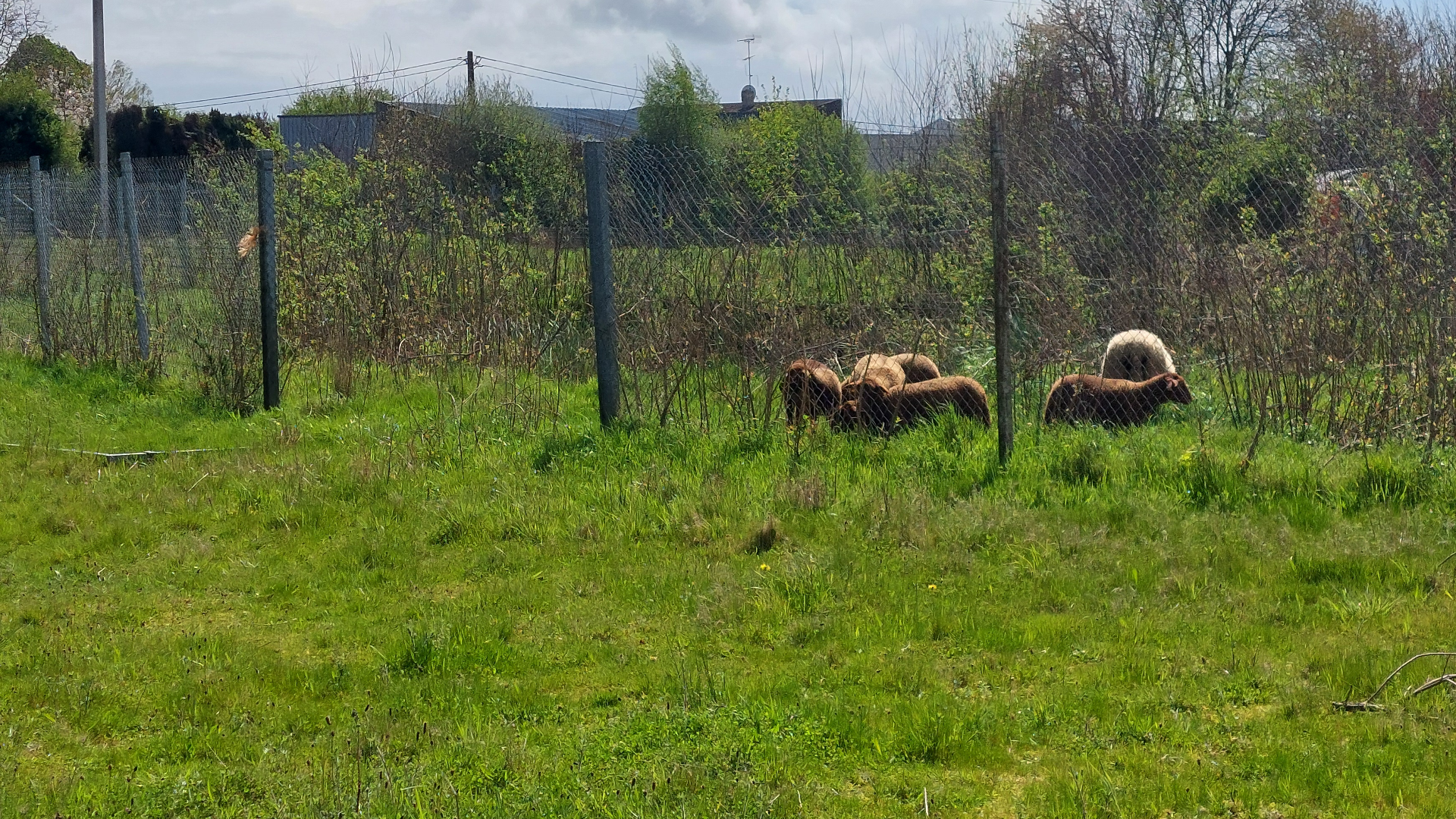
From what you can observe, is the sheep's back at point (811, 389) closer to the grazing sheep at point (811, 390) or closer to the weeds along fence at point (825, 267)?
the grazing sheep at point (811, 390)

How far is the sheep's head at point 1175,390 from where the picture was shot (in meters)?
8.07

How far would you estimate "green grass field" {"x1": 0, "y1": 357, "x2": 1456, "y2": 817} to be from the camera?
3504 millimetres

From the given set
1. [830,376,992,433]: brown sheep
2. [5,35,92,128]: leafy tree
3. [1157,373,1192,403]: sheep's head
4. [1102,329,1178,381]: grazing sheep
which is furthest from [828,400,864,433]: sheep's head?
[5,35,92,128]: leafy tree

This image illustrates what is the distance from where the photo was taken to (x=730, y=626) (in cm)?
490

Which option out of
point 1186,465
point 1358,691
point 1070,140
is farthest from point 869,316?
point 1358,691

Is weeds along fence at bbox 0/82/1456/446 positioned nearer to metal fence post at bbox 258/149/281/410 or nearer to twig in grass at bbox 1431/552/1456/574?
metal fence post at bbox 258/149/281/410

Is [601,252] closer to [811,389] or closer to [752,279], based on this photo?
[752,279]

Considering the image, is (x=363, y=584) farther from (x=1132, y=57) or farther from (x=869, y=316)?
(x=1132, y=57)

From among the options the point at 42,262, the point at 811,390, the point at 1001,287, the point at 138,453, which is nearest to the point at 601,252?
the point at 811,390

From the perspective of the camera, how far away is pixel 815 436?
7.55m

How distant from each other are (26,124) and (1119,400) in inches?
1390

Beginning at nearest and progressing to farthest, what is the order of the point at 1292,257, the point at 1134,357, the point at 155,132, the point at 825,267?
the point at 1292,257 → the point at 825,267 → the point at 1134,357 → the point at 155,132

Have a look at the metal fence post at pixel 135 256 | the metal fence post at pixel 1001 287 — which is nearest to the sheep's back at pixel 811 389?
the metal fence post at pixel 1001 287

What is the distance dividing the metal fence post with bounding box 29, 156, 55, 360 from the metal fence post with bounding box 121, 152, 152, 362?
1443 mm
